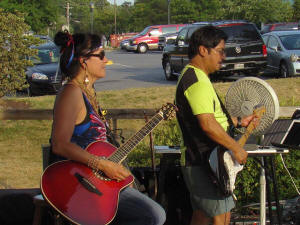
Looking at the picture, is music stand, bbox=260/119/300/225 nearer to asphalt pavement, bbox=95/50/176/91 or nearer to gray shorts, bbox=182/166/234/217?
gray shorts, bbox=182/166/234/217

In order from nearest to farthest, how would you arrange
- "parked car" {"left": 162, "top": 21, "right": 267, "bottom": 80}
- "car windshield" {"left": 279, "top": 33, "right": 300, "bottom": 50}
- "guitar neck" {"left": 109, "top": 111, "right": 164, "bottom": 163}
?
"guitar neck" {"left": 109, "top": 111, "right": 164, "bottom": 163} → "parked car" {"left": 162, "top": 21, "right": 267, "bottom": 80} → "car windshield" {"left": 279, "top": 33, "right": 300, "bottom": 50}

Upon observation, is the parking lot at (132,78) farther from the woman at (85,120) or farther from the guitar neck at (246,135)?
the woman at (85,120)

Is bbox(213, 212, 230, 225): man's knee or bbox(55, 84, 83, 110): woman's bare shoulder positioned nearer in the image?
bbox(55, 84, 83, 110): woman's bare shoulder

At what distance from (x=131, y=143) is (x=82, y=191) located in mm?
462

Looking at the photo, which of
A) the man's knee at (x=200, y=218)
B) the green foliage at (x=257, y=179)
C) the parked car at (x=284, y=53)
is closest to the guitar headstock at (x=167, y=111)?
the man's knee at (x=200, y=218)

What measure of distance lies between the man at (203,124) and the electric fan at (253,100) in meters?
0.44

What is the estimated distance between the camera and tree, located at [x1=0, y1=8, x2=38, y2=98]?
9.30 m

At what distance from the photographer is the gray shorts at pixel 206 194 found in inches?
146

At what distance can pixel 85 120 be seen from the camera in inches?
133

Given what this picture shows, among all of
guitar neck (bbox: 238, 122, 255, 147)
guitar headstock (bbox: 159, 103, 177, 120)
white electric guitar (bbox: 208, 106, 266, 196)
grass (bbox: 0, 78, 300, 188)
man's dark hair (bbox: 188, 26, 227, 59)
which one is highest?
man's dark hair (bbox: 188, 26, 227, 59)

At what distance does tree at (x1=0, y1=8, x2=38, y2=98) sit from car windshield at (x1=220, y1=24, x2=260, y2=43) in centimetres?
690

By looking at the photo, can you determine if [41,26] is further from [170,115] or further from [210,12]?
[170,115]

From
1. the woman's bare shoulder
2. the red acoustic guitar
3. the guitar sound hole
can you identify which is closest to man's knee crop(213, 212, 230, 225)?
the red acoustic guitar

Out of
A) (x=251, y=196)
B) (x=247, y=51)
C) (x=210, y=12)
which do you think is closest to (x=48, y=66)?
(x=247, y=51)
